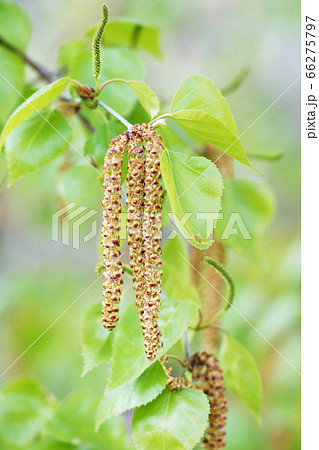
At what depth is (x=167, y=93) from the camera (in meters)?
0.93

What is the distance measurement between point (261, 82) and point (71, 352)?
625 mm

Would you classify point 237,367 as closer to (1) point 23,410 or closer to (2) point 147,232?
(2) point 147,232

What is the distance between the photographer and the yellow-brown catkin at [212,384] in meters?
0.38

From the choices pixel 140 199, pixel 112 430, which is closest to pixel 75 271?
pixel 112 430

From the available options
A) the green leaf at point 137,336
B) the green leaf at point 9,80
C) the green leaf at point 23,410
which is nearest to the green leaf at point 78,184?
the green leaf at point 9,80

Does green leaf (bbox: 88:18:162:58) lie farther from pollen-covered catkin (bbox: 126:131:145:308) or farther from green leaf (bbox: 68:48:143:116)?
pollen-covered catkin (bbox: 126:131:145:308)

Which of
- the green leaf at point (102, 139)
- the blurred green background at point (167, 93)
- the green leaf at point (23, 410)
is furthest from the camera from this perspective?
the blurred green background at point (167, 93)

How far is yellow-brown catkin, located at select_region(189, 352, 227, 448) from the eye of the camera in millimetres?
376

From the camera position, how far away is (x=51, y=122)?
1.37 feet

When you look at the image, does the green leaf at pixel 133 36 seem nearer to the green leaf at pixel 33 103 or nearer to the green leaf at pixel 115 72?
the green leaf at pixel 115 72

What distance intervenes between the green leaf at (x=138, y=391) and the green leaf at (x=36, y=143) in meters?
0.17

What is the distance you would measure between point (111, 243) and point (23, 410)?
0.47m

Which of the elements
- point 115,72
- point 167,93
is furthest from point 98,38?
point 167,93

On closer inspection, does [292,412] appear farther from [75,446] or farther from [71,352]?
[71,352]
